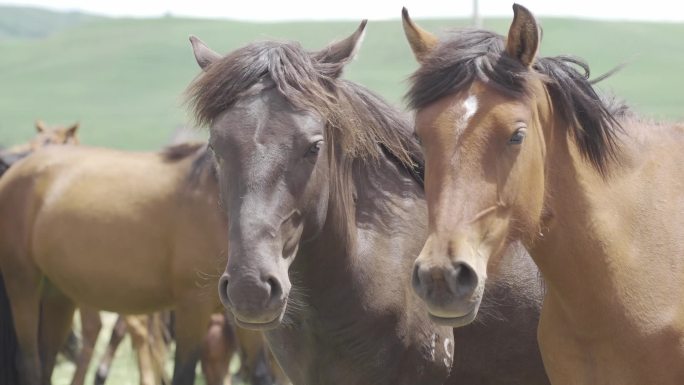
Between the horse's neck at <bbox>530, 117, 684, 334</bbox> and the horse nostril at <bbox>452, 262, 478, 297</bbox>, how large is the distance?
464 mm

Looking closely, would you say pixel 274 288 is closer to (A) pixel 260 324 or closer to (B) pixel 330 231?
(A) pixel 260 324

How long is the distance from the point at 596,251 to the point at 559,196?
8.8 inches

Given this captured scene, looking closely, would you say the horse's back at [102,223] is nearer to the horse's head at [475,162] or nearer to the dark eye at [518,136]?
the horse's head at [475,162]

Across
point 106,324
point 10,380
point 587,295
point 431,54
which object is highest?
point 431,54

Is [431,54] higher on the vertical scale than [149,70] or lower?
higher

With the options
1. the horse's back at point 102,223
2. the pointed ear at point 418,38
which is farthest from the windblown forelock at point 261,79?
the horse's back at point 102,223

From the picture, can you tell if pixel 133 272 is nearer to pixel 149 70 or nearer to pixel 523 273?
pixel 523 273

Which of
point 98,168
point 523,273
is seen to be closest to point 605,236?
point 523,273

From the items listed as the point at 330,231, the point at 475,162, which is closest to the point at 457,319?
the point at 475,162

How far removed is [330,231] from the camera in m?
4.41

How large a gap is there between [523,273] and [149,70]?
54.1 m

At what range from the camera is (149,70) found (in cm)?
5753

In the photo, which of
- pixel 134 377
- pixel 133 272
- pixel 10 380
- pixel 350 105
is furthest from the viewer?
pixel 134 377

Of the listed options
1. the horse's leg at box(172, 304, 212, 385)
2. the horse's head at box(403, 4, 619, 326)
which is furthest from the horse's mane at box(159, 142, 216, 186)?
the horse's head at box(403, 4, 619, 326)
